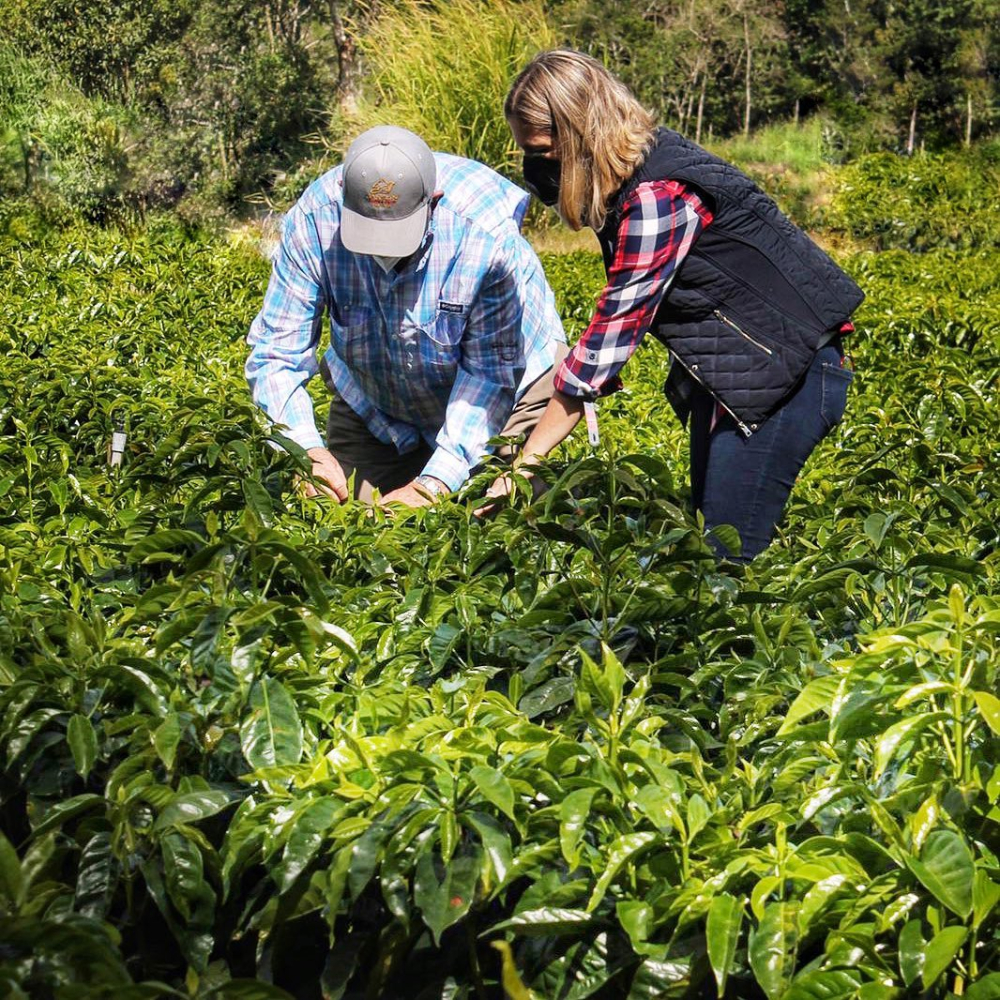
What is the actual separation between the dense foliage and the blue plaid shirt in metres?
10.1

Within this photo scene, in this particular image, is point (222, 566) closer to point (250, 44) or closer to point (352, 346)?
point (352, 346)

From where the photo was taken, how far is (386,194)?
349 centimetres

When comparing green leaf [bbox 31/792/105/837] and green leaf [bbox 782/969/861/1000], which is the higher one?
green leaf [bbox 782/969/861/1000]

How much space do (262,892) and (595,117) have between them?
6.44 feet

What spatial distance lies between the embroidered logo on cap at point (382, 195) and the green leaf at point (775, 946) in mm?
2252

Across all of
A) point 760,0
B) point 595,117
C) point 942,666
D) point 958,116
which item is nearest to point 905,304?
point 595,117

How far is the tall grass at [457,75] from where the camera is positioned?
1260 cm

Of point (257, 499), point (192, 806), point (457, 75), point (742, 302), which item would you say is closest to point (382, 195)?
point (742, 302)

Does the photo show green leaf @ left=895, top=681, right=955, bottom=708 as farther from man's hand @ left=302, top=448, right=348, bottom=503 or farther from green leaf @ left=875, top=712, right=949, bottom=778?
man's hand @ left=302, top=448, right=348, bottom=503


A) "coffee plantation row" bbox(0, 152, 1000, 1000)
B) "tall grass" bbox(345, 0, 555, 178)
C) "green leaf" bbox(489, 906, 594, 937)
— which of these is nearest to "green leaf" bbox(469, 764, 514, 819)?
"coffee plantation row" bbox(0, 152, 1000, 1000)

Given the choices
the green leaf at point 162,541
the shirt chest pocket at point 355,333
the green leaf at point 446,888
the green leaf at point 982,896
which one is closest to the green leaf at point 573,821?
the green leaf at point 446,888

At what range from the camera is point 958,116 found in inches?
731

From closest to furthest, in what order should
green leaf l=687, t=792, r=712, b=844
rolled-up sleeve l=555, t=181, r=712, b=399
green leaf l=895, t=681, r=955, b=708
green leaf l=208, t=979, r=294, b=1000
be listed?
1. green leaf l=208, t=979, r=294, b=1000
2. green leaf l=895, t=681, r=955, b=708
3. green leaf l=687, t=792, r=712, b=844
4. rolled-up sleeve l=555, t=181, r=712, b=399

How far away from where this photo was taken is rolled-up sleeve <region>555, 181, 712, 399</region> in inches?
128
